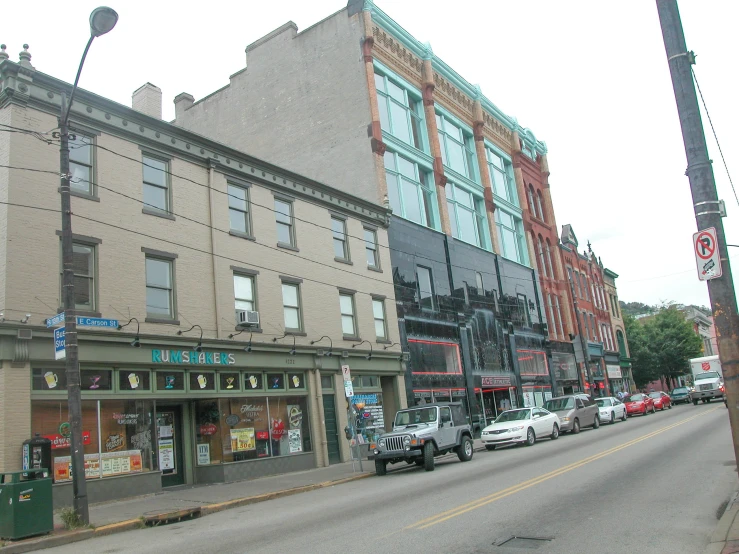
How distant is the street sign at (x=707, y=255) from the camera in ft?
24.0

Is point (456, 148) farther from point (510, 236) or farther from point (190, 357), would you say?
point (190, 357)

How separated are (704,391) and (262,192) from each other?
37.6m

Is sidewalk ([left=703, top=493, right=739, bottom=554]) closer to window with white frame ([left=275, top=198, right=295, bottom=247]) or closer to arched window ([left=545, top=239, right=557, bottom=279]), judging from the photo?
window with white frame ([left=275, top=198, right=295, bottom=247])

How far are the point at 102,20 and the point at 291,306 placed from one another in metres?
13.1

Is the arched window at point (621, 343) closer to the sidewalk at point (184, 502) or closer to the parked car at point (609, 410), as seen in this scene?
the parked car at point (609, 410)

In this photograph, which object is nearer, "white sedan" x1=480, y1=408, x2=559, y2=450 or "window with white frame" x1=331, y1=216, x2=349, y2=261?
"white sedan" x1=480, y1=408, x2=559, y2=450

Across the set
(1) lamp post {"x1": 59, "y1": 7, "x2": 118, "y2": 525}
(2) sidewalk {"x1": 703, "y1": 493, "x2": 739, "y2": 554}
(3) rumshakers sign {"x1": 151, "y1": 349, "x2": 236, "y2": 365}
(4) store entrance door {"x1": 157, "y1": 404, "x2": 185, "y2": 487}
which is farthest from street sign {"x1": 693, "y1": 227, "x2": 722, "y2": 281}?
(4) store entrance door {"x1": 157, "y1": 404, "x2": 185, "y2": 487}

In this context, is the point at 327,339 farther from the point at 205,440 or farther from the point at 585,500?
the point at 585,500

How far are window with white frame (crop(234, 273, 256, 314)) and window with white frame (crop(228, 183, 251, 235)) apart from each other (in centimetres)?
149

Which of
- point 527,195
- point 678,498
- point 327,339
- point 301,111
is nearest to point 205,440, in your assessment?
point 327,339

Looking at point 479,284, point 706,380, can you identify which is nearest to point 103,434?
point 479,284

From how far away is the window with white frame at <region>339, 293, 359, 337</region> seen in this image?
24.5 metres

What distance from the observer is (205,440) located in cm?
1859

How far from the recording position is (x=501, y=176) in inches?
1673
